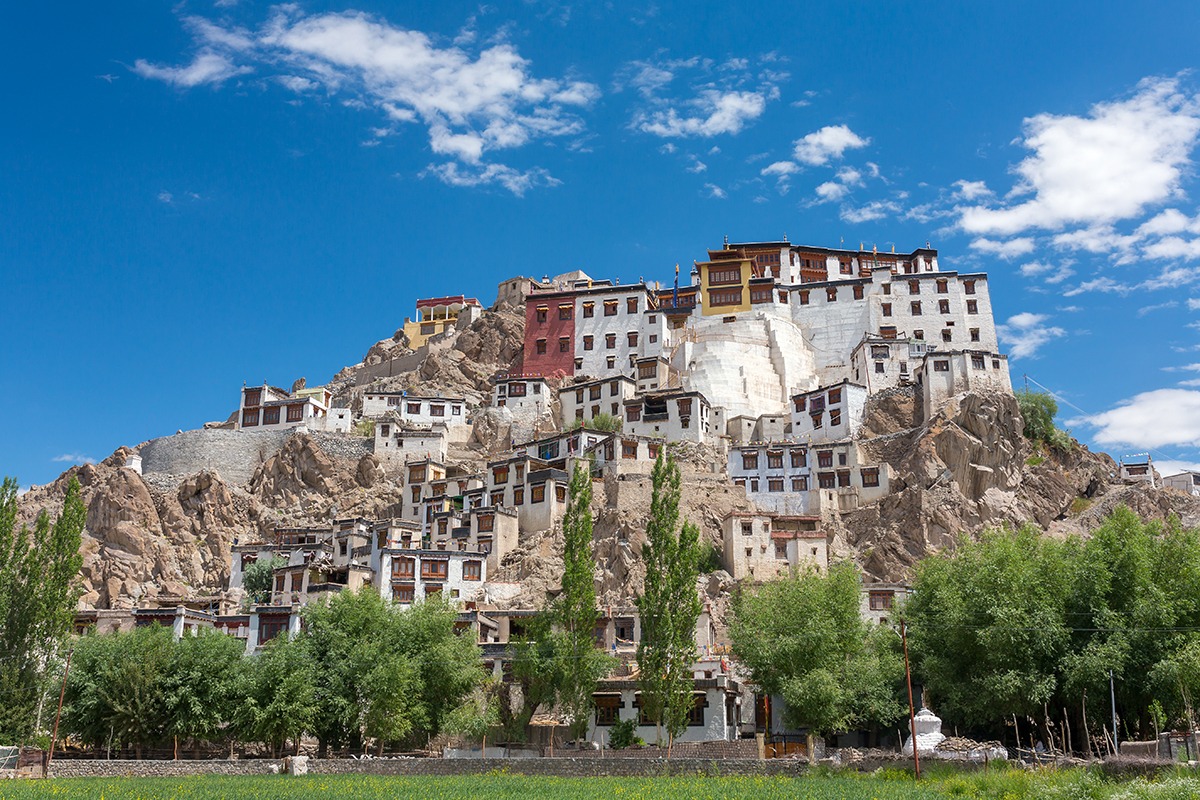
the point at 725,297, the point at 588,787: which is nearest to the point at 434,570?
the point at 588,787

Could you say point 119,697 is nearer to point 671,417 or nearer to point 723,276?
point 671,417

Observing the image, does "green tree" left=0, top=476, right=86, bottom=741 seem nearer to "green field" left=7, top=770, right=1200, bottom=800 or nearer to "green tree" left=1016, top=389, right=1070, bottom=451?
"green field" left=7, top=770, right=1200, bottom=800

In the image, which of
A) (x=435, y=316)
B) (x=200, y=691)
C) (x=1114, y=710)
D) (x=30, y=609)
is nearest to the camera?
(x=1114, y=710)

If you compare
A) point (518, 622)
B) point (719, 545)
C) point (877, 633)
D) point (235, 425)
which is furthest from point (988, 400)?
point (235, 425)

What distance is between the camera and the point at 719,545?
65.9 meters

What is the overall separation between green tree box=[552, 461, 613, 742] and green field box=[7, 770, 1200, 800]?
23.6 ft

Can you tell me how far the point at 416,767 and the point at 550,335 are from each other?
200 feet

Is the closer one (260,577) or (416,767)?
(416,767)

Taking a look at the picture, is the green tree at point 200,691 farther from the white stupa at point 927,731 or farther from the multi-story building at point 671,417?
the multi-story building at point 671,417

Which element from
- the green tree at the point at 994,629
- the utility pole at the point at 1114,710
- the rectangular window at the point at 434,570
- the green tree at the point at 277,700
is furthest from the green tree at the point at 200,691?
the utility pole at the point at 1114,710

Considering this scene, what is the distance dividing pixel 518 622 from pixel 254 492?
34.2 metres

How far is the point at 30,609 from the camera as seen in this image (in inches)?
1726

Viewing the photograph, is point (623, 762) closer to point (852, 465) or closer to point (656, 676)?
point (656, 676)

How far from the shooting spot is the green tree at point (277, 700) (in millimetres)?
42219
